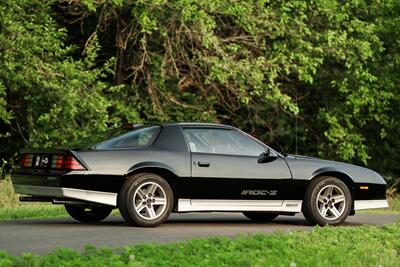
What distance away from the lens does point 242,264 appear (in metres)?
9.40

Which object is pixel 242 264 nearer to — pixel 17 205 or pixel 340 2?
pixel 17 205

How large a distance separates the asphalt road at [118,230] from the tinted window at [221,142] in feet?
3.31

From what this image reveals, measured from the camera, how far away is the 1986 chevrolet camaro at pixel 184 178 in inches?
517

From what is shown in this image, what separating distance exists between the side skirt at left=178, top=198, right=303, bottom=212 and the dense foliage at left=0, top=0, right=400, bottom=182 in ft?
27.9

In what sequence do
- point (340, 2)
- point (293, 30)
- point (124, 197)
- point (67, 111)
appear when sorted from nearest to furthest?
point (124, 197) → point (67, 111) → point (293, 30) → point (340, 2)

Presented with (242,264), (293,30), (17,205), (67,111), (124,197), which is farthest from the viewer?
(293,30)

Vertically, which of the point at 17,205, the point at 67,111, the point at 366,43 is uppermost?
the point at 366,43

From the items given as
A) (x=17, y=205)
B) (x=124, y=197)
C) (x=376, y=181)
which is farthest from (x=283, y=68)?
(x=124, y=197)

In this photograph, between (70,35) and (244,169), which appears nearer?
(244,169)

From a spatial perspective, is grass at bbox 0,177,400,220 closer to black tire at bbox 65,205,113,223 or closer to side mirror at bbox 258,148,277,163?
black tire at bbox 65,205,113,223

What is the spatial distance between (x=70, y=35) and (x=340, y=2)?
24.3 ft

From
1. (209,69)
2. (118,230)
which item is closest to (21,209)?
(118,230)

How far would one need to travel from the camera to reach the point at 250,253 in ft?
32.5

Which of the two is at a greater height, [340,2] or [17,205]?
[340,2]
